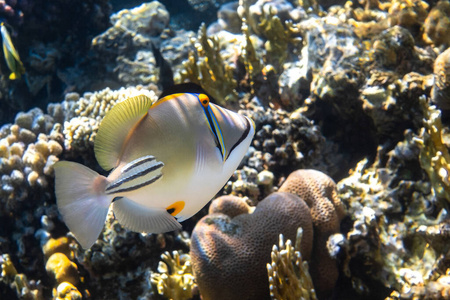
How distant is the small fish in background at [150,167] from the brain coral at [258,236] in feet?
5.57

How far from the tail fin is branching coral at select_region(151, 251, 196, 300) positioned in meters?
2.14

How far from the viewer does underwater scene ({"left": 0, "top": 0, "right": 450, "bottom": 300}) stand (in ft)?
3.49

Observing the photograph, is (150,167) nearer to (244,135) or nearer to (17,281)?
(244,135)

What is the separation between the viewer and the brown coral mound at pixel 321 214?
111 inches

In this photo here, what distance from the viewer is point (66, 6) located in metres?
7.80

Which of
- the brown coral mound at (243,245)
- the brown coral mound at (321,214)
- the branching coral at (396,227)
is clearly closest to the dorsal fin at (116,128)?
the brown coral mound at (243,245)

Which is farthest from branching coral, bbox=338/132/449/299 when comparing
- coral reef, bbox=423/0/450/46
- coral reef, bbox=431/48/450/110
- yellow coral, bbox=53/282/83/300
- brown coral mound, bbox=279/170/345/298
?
yellow coral, bbox=53/282/83/300

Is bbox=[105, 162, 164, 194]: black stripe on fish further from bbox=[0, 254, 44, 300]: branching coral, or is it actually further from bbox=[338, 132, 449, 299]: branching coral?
bbox=[0, 254, 44, 300]: branching coral

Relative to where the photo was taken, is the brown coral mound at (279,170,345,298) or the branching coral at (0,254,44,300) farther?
the branching coral at (0,254,44,300)

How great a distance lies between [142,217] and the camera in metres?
1.06

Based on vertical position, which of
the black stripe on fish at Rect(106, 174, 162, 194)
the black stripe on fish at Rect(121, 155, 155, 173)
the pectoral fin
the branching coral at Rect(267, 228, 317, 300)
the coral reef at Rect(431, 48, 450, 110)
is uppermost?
the black stripe on fish at Rect(121, 155, 155, 173)

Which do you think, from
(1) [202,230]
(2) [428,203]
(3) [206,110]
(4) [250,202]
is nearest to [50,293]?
(1) [202,230]

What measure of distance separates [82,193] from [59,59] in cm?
807

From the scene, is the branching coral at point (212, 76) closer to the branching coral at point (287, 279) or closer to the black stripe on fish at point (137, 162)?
the branching coral at point (287, 279)
